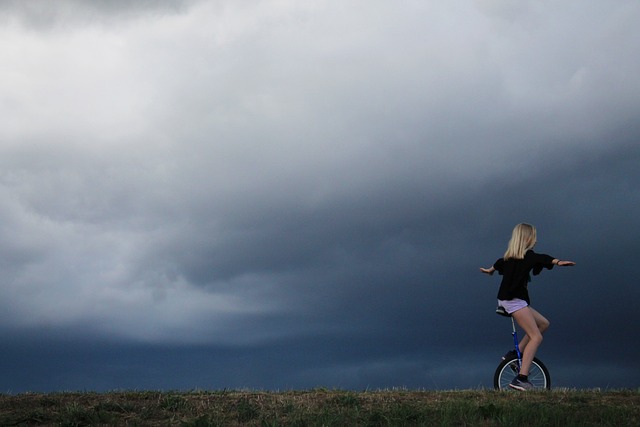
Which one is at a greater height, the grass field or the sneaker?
the sneaker

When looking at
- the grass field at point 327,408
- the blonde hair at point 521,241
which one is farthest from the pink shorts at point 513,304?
the grass field at point 327,408

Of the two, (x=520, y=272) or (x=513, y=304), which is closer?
(x=520, y=272)

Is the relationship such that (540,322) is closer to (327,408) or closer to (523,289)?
(523,289)

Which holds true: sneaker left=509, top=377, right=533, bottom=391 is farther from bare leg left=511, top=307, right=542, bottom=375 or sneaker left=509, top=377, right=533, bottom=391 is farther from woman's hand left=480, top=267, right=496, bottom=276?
woman's hand left=480, top=267, right=496, bottom=276

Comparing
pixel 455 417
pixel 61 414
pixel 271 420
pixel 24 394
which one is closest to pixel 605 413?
pixel 455 417

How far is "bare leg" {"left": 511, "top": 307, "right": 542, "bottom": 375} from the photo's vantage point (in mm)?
13859

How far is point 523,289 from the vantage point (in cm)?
1406

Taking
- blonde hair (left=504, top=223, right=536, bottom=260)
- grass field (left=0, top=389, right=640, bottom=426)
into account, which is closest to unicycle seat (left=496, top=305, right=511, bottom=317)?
blonde hair (left=504, top=223, right=536, bottom=260)

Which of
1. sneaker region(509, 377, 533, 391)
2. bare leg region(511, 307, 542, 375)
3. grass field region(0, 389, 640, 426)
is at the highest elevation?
bare leg region(511, 307, 542, 375)

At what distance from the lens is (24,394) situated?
13.6m

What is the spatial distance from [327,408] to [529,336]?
487cm

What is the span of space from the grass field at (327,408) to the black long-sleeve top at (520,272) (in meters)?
2.00

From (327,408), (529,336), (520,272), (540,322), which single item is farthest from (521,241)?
(327,408)

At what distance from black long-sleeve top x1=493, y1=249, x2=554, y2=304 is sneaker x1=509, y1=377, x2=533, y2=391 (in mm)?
1587
